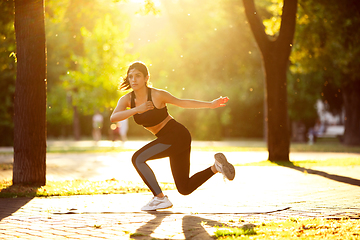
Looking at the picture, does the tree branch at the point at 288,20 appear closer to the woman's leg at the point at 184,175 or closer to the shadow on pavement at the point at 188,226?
the woman's leg at the point at 184,175

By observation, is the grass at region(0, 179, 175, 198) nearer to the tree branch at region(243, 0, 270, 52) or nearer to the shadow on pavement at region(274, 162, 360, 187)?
the shadow on pavement at region(274, 162, 360, 187)

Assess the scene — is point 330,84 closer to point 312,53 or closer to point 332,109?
point 332,109

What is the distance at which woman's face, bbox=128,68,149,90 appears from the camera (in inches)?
242

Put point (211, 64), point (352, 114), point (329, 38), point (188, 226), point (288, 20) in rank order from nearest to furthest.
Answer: point (188, 226) < point (288, 20) < point (329, 38) < point (352, 114) < point (211, 64)

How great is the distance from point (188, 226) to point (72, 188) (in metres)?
3.89

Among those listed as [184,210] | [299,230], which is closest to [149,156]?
[184,210]

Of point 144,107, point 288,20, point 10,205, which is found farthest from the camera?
point 288,20

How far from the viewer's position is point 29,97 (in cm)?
888

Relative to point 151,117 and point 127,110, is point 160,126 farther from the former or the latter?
point 127,110

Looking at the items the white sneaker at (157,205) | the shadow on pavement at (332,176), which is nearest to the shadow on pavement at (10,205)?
the white sneaker at (157,205)

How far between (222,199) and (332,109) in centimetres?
2924

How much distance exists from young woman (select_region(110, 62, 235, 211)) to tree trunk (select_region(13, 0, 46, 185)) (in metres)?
3.28

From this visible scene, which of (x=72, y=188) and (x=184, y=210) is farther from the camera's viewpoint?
(x=72, y=188)

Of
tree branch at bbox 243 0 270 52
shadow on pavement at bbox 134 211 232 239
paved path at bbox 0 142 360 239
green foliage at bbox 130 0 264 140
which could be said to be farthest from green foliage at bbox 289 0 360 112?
shadow on pavement at bbox 134 211 232 239
